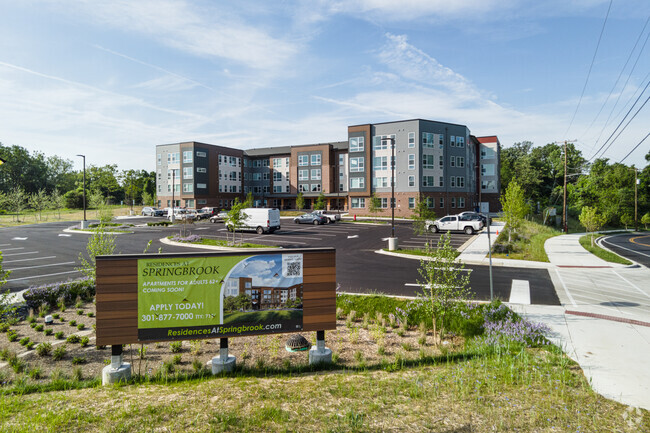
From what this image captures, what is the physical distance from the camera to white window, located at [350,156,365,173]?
5722 cm

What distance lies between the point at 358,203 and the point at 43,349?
51.8 metres

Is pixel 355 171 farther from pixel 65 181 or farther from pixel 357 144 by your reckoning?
pixel 65 181

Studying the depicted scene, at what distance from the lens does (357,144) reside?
57.5m

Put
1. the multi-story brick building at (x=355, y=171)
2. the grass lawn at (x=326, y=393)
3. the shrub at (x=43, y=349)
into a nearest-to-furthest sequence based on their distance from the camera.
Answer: the grass lawn at (x=326, y=393)
the shrub at (x=43, y=349)
the multi-story brick building at (x=355, y=171)

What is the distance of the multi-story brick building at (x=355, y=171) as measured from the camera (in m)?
54.2

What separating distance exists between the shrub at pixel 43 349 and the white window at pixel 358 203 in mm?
51195

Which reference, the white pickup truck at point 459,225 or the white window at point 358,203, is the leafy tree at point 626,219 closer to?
the white pickup truck at point 459,225

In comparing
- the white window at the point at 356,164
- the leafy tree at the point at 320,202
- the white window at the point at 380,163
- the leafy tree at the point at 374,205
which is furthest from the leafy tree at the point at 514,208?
the leafy tree at the point at 320,202

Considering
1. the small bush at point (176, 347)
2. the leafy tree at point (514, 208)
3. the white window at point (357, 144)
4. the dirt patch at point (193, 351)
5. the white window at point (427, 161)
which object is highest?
the white window at point (357, 144)

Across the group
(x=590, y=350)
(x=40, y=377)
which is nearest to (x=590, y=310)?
(x=590, y=350)

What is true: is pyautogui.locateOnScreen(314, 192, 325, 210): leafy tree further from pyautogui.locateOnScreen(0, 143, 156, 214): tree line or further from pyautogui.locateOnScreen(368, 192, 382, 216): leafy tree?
pyautogui.locateOnScreen(0, 143, 156, 214): tree line

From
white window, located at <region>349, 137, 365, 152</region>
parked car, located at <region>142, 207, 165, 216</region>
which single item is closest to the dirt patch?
white window, located at <region>349, 137, 365, 152</region>

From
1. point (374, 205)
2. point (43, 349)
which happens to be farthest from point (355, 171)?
point (43, 349)

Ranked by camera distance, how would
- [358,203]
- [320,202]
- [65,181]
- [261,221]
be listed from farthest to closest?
[65,181] → [320,202] → [358,203] → [261,221]
